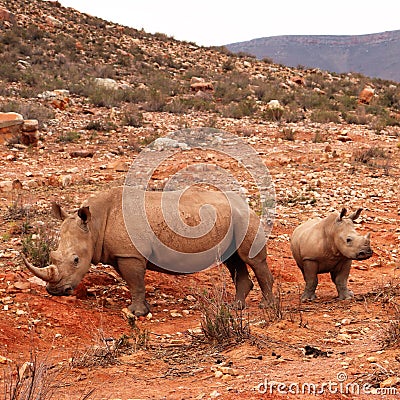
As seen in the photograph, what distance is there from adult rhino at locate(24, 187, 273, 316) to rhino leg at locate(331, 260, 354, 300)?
844mm

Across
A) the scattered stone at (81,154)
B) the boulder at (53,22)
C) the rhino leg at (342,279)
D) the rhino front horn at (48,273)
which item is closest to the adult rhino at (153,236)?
the rhino front horn at (48,273)

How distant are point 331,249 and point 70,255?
311 centimetres

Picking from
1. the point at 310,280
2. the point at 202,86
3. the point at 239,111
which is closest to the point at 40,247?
the point at 310,280

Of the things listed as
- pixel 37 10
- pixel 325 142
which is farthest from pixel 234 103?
pixel 37 10

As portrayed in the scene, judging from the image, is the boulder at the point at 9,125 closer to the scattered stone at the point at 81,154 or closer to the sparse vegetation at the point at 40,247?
the scattered stone at the point at 81,154

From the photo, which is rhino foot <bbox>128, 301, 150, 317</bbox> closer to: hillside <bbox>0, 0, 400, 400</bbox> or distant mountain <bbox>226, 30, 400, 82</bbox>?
hillside <bbox>0, 0, 400, 400</bbox>

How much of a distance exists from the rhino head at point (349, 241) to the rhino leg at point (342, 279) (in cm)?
39

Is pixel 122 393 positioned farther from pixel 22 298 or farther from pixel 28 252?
pixel 28 252

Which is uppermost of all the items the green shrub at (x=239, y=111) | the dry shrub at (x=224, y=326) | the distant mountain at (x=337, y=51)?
the distant mountain at (x=337, y=51)

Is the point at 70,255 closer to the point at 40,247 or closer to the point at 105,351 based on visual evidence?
the point at 40,247

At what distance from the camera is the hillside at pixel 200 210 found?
4.19 metres

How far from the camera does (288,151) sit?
16266mm

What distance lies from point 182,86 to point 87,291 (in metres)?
21.9

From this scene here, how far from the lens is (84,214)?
6105 mm
